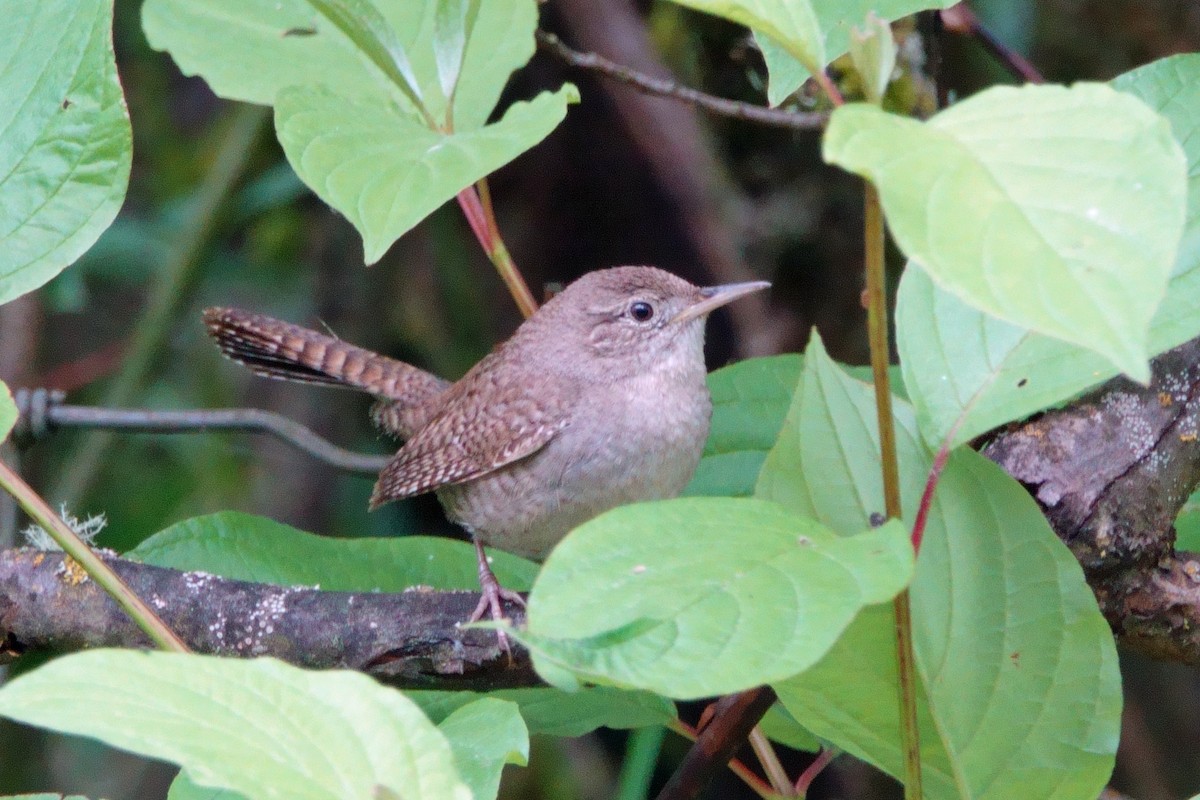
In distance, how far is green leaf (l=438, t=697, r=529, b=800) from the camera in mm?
1091

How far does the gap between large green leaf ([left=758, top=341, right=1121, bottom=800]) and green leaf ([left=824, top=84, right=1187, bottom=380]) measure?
40 centimetres

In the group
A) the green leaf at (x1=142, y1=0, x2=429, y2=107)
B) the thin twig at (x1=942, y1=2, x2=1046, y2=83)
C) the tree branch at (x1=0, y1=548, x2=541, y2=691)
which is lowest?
the tree branch at (x1=0, y1=548, x2=541, y2=691)

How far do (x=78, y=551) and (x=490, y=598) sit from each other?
27.1 inches

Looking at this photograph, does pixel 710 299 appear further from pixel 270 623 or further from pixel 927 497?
pixel 927 497

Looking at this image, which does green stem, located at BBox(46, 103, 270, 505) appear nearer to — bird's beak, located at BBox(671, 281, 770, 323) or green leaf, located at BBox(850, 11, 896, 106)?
bird's beak, located at BBox(671, 281, 770, 323)

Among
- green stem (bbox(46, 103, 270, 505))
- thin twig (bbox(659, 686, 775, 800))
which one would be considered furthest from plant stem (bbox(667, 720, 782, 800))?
green stem (bbox(46, 103, 270, 505))

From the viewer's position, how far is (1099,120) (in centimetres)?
82

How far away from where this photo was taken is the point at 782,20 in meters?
0.93

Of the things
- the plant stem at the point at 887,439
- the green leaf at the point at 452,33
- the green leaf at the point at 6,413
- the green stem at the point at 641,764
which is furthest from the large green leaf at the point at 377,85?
the green stem at the point at 641,764

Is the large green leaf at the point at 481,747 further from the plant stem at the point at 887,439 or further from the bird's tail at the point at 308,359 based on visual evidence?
the bird's tail at the point at 308,359

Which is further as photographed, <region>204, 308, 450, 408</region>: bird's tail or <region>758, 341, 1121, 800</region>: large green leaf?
<region>204, 308, 450, 408</region>: bird's tail

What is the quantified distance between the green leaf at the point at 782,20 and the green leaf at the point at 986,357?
0.28 metres

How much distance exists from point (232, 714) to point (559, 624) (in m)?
0.23

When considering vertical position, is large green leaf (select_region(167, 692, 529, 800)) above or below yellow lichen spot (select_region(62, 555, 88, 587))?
above
